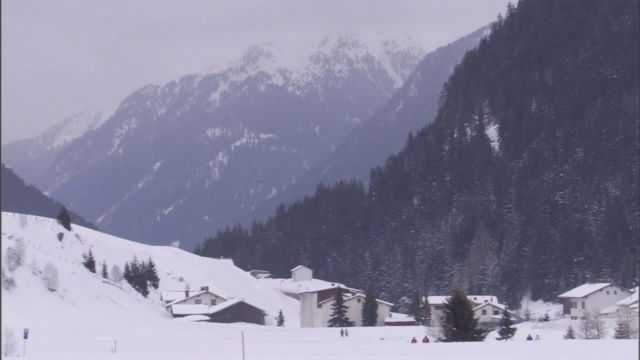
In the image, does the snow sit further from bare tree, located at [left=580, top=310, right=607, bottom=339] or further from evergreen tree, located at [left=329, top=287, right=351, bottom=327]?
evergreen tree, located at [left=329, top=287, right=351, bottom=327]

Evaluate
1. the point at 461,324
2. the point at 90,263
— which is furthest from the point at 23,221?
the point at 461,324

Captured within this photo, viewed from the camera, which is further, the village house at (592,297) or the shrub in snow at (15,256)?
the village house at (592,297)

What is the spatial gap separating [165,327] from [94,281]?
937 inches

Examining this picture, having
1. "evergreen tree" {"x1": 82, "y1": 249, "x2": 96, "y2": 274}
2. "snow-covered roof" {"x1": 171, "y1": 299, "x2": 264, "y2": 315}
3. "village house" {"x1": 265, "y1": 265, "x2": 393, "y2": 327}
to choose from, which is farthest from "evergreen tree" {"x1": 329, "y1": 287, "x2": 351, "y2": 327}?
"evergreen tree" {"x1": 82, "y1": 249, "x2": 96, "y2": 274}

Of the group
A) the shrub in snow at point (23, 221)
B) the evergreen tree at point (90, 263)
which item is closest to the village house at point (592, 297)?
the evergreen tree at point (90, 263)

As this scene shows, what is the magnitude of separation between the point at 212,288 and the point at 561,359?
114721mm

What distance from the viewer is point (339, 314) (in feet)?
371

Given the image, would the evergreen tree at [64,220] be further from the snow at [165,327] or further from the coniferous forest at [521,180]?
the coniferous forest at [521,180]

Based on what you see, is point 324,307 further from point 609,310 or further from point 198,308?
point 609,310

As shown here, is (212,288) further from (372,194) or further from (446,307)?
(446,307)

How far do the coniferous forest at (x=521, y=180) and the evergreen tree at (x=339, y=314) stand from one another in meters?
29.6

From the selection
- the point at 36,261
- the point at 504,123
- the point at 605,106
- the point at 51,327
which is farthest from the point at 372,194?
the point at 51,327

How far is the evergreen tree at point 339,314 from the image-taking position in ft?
370

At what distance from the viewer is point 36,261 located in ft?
312
